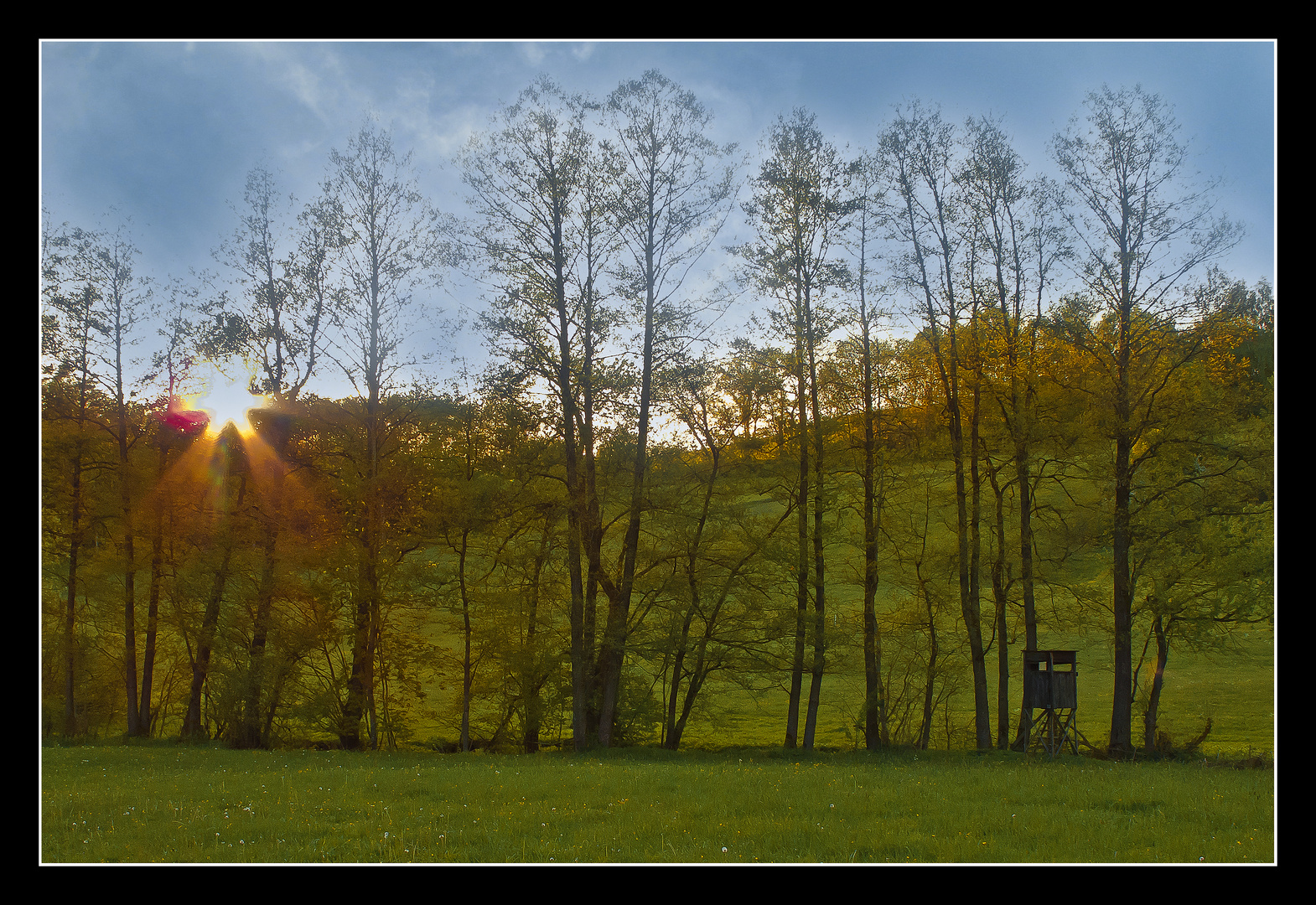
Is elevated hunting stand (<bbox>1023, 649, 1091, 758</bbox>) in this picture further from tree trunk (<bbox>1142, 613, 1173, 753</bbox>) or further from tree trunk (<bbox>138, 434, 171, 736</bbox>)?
tree trunk (<bbox>138, 434, 171, 736</bbox>)

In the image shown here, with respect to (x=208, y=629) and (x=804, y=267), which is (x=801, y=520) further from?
(x=208, y=629)

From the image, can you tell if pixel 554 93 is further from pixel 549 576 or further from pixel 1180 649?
pixel 1180 649

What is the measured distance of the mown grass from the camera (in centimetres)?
685

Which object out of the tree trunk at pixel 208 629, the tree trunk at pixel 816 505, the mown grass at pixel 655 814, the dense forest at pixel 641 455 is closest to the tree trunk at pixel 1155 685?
the dense forest at pixel 641 455

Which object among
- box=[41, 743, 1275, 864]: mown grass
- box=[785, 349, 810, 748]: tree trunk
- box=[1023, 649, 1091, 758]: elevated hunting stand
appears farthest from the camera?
box=[785, 349, 810, 748]: tree trunk

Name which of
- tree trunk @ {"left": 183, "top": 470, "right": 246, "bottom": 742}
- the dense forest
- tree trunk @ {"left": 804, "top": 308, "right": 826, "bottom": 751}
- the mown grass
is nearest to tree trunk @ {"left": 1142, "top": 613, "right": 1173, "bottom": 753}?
the dense forest

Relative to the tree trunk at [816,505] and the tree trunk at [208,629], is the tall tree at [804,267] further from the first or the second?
the tree trunk at [208,629]

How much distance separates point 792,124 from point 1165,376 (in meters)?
11.5

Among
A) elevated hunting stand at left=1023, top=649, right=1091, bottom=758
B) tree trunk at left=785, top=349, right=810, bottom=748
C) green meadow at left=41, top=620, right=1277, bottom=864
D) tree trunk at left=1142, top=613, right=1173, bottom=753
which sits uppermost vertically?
tree trunk at left=785, top=349, right=810, bottom=748

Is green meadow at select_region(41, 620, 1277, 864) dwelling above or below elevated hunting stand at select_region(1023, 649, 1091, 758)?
above

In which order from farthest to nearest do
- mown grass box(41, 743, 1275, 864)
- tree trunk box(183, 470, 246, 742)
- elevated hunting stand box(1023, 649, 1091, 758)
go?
1. tree trunk box(183, 470, 246, 742)
2. elevated hunting stand box(1023, 649, 1091, 758)
3. mown grass box(41, 743, 1275, 864)

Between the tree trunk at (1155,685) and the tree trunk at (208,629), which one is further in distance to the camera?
the tree trunk at (1155,685)

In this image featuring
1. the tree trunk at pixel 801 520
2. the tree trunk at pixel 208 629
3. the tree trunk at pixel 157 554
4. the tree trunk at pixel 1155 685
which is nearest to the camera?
the tree trunk at pixel 801 520

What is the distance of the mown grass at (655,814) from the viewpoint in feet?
22.5
